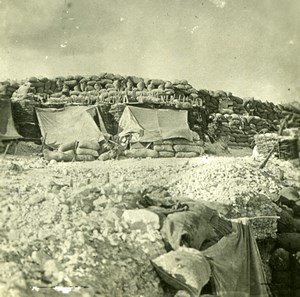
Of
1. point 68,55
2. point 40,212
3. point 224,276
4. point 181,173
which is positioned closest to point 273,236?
point 224,276

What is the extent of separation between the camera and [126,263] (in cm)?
235

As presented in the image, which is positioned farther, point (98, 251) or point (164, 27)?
point (164, 27)

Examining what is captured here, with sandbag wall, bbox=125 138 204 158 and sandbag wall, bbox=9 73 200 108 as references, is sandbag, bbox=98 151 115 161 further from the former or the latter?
sandbag wall, bbox=9 73 200 108

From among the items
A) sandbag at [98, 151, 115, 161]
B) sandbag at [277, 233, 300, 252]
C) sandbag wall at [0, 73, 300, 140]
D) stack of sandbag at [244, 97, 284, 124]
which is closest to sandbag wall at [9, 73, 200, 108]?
sandbag wall at [0, 73, 300, 140]

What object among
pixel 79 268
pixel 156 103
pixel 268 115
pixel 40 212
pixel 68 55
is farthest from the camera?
pixel 156 103

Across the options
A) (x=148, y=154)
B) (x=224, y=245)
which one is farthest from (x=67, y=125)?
(x=224, y=245)

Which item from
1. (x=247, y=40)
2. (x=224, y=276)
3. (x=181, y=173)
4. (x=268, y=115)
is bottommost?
(x=224, y=276)

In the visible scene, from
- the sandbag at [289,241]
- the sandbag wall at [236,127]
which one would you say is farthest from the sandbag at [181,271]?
the sandbag wall at [236,127]

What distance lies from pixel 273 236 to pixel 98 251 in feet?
3.31

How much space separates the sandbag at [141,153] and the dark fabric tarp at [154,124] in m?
0.08

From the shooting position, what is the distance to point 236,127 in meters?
3.29

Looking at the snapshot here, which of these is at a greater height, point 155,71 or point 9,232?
point 155,71

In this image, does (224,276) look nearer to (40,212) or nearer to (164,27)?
(40,212)

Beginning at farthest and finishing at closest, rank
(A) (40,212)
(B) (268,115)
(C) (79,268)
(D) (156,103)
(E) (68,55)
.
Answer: (D) (156,103) → (B) (268,115) → (E) (68,55) → (A) (40,212) → (C) (79,268)
